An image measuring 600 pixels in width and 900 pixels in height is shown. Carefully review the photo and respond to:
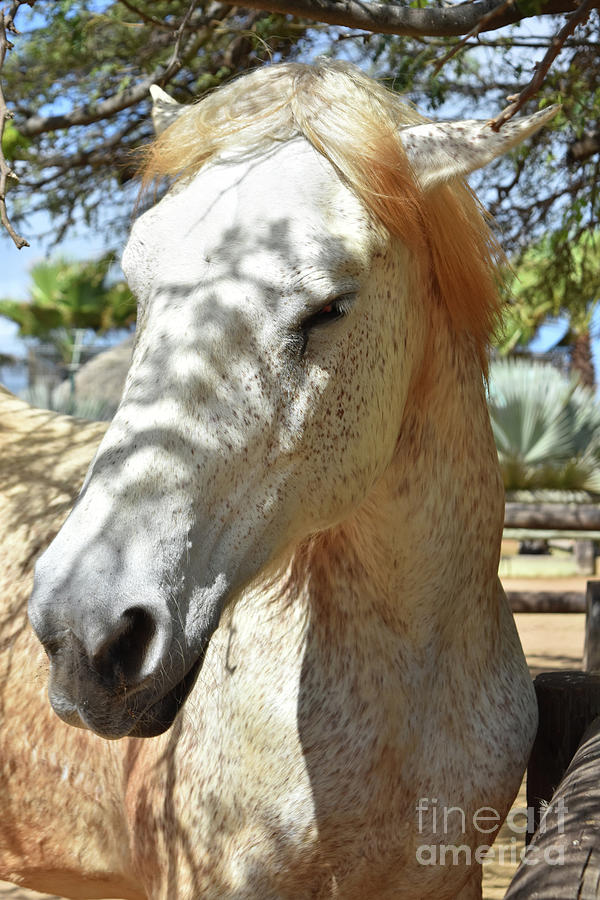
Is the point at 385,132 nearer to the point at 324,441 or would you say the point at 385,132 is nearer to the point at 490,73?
the point at 324,441

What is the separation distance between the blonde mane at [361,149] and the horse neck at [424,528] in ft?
0.53

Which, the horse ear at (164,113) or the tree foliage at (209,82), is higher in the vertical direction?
the tree foliage at (209,82)

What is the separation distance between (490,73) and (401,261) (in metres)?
3.40

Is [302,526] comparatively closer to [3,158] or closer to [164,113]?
[3,158]

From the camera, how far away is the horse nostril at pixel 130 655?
1.42 metres

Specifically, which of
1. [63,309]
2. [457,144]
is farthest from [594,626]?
[63,309]

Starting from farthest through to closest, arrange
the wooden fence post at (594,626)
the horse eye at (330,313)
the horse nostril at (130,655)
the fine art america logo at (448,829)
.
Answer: the wooden fence post at (594,626)
the fine art america logo at (448,829)
the horse eye at (330,313)
the horse nostril at (130,655)

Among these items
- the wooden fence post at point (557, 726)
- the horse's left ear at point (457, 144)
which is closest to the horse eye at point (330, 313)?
the horse's left ear at point (457, 144)

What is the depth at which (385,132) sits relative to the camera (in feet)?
6.21

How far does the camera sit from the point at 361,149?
1.83m

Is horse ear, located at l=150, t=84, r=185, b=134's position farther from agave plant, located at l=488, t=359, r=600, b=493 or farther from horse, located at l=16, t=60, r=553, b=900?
agave plant, located at l=488, t=359, r=600, b=493

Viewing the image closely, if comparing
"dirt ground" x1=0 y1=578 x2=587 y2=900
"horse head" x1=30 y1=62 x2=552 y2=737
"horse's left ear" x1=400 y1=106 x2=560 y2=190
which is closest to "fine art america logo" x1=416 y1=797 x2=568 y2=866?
"dirt ground" x1=0 y1=578 x2=587 y2=900

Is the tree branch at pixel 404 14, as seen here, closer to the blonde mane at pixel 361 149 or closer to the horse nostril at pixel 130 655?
the blonde mane at pixel 361 149

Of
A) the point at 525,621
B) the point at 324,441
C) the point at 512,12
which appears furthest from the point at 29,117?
the point at 525,621
